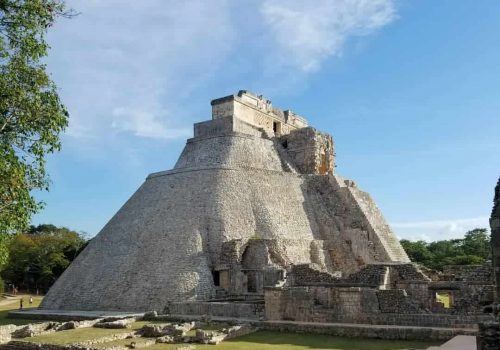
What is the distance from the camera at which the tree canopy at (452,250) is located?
132 ft

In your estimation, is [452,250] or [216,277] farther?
[452,250]

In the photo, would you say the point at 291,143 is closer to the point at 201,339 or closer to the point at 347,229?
the point at 347,229

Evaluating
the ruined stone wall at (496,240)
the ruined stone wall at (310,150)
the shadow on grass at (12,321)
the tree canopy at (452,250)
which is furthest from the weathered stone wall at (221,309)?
the tree canopy at (452,250)

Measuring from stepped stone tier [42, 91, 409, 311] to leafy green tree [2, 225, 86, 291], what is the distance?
17.9m

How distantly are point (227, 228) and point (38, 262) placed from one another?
2814 centimetres

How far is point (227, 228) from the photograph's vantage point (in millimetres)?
25438

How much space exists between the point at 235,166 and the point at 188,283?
9398mm

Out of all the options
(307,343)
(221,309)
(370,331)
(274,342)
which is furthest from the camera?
(221,309)

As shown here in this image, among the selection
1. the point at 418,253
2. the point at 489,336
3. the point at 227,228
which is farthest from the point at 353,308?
the point at 418,253

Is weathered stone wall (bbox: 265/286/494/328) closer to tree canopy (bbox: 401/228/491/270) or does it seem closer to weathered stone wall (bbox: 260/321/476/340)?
weathered stone wall (bbox: 260/321/476/340)

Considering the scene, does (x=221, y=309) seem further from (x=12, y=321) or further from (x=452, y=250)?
(x=452, y=250)

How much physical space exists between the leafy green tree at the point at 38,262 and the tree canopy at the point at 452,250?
30252 millimetres

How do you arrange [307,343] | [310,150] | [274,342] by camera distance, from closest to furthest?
[307,343], [274,342], [310,150]

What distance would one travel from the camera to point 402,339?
46.9ft
